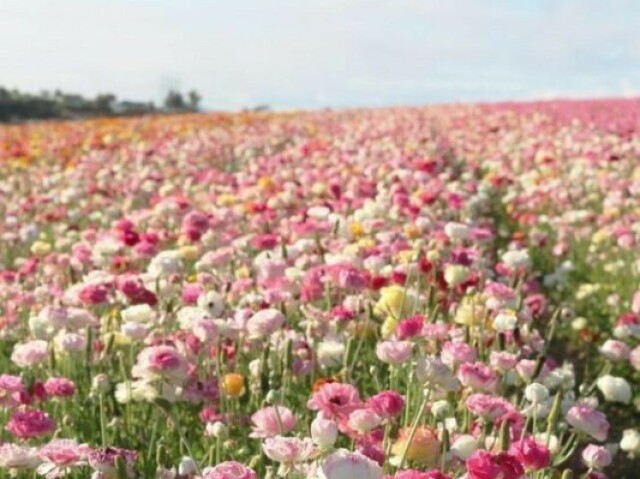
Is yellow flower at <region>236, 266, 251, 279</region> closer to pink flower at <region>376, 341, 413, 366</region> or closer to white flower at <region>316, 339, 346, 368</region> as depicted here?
white flower at <region>316, 339, 346, 368</region>

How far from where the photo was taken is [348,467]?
1.94m

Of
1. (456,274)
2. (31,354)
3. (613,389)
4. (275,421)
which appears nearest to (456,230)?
(456,274)

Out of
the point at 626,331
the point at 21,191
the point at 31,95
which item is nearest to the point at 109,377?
the point at 626,331

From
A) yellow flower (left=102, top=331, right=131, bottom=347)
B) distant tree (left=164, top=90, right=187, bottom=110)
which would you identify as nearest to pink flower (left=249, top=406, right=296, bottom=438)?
yellow flower (left=102, top=331, right=131, bottom=347)

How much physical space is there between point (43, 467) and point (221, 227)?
129 inches

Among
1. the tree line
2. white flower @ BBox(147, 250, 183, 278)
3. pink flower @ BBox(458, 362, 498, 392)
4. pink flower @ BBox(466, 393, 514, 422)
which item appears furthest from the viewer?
the tree line

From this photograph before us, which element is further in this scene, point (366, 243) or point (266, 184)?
point (266, 184)

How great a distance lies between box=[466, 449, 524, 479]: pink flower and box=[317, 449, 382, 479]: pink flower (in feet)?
0.59

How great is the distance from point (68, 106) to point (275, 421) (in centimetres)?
3878

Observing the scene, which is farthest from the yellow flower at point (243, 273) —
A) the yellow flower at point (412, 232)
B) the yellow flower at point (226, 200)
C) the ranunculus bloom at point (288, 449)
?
the ranunculus bloom at point (288, 449)

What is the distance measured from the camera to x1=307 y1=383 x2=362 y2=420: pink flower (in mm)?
2529

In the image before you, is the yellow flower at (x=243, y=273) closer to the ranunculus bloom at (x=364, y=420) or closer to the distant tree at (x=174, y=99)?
the ranunculus bloom at (x=364, y=420)

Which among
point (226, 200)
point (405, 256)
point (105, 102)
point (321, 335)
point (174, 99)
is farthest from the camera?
point (174, 99)

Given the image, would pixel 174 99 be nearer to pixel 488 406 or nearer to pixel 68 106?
pixel 68 106
